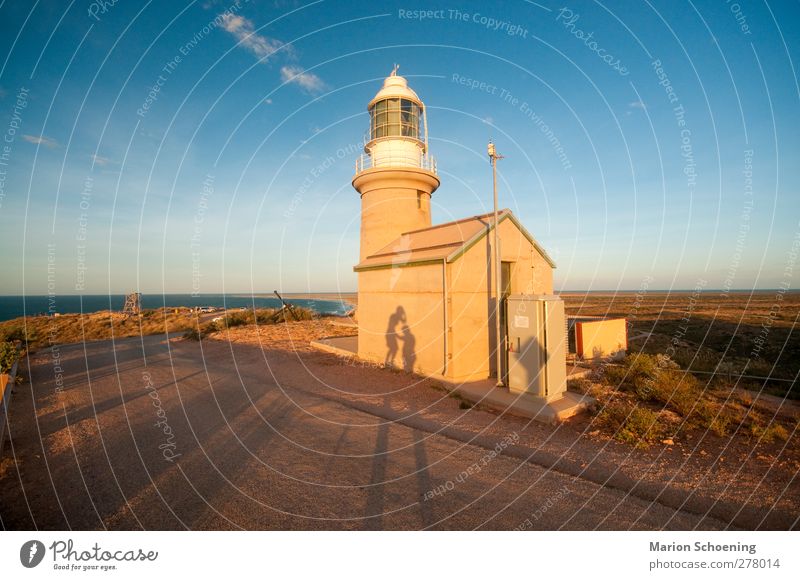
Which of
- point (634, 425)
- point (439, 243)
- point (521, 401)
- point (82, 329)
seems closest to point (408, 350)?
point (439, 243)

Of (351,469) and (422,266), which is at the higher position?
(422,266)

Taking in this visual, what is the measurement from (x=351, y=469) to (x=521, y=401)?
4740 mm

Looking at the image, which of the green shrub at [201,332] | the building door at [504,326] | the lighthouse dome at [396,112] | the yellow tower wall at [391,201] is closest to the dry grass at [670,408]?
the building door at [504,326]

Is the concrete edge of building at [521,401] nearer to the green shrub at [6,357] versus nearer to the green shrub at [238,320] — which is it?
the green shrub at [6,357]

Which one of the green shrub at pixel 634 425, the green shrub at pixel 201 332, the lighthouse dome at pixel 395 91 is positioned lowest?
the green shrub at pixel 634 425

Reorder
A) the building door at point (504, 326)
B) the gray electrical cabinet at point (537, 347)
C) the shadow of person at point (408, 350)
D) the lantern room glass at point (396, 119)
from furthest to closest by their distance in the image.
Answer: the lantern room glass at point (396, 119), the shadow of person at point (408, 350), the building door at point (504, 326), the gray electrical cabinet at point (537, 347)

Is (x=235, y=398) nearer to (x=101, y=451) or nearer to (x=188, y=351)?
(x=101, y=451)

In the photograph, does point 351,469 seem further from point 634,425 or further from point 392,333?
point 392,333

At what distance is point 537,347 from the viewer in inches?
333

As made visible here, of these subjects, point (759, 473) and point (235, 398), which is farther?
point (235, 398)

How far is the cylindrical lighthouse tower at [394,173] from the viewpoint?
1577 centimetres

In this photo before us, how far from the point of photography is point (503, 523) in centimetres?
394
